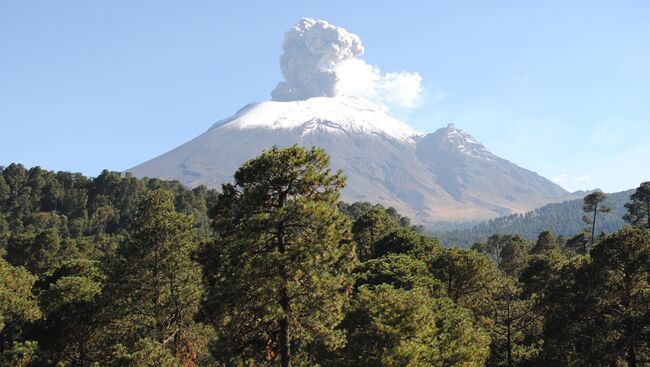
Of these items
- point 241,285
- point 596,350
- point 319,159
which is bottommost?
point 596,350

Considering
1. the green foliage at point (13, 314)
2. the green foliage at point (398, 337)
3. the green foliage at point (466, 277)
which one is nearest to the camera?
the green foliage at point (398, 337)

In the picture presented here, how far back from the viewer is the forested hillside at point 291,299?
712 inches

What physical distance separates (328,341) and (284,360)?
183 cm

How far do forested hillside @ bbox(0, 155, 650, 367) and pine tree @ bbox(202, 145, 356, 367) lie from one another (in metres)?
0.05

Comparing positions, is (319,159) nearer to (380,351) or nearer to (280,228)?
(280,228)

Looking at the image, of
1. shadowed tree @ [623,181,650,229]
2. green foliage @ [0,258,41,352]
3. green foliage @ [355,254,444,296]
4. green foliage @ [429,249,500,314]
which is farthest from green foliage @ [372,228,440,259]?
shadowed tree @ [623,181,650,229]

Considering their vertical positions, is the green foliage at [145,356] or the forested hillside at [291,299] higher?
the forested hillside at [291,299]

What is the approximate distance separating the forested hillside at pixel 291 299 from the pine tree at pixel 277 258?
55 mm

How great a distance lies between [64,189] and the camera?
110812 mm

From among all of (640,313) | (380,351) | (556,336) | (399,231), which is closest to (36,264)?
(399,231)

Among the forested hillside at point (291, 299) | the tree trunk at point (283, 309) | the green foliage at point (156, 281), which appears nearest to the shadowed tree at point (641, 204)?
the forested hillside at point (291, 299)

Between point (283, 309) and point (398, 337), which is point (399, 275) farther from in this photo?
point (283, 309)

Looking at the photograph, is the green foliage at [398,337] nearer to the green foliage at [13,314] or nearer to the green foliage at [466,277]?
the green foliage at [466,277]

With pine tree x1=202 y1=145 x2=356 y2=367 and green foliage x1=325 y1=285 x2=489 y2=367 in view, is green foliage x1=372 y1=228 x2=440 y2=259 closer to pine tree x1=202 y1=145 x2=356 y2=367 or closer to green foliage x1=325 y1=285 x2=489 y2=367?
green foliage x1=325 y1=285 x2=489 y2=367
